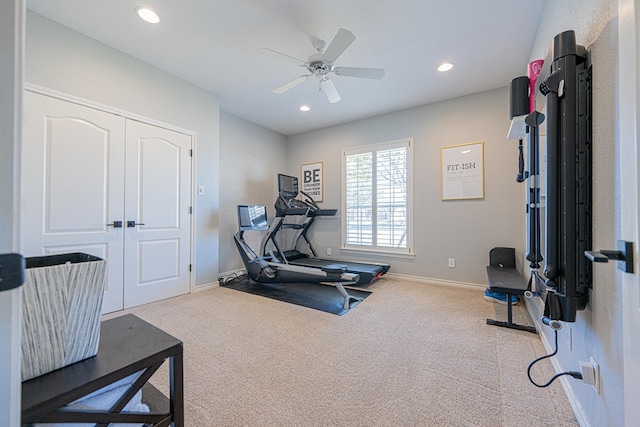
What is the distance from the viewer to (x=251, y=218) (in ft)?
13.1

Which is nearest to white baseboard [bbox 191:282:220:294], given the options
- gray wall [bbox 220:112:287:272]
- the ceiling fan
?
gray wall [bbox 220:112:287:272]

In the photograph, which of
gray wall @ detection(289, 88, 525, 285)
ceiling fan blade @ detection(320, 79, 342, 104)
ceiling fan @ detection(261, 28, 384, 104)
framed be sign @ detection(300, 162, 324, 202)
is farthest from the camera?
framed be sign @ detection(300, 162, 324, 202)

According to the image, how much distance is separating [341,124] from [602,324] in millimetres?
4423

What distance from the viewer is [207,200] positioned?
3.72 meters

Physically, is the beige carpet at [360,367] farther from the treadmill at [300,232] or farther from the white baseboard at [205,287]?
the treadmill at [300,232]

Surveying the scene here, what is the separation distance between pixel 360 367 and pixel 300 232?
351 centimetres

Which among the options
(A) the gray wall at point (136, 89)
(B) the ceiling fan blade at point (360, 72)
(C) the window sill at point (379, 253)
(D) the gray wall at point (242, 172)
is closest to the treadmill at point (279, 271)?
(A) the gray wall at point (136, 89)

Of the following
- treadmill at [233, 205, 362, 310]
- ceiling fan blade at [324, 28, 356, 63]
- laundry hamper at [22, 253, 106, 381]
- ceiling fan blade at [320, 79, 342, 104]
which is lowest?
treadmill at [233, 205, 362, 310]

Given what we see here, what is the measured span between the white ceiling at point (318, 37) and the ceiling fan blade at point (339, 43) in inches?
12.7

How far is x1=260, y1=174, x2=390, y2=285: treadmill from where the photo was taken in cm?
393

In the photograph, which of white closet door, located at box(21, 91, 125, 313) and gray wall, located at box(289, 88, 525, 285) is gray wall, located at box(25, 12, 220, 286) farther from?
gray wall, located at box(289, 88, 525, 285)

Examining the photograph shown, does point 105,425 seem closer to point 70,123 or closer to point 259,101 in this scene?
point 70,123

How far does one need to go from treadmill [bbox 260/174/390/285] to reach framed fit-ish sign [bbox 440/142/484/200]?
5.04 ft

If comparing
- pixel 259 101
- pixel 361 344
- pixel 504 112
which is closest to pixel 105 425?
pixel 361 344
